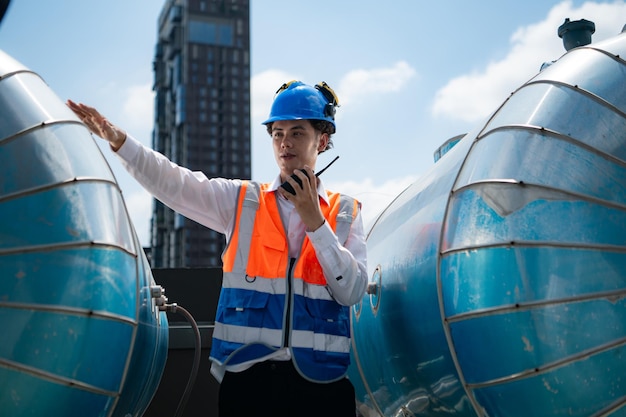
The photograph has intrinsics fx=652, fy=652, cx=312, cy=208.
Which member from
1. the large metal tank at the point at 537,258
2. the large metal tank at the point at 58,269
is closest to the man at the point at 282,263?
the large metal tank at the point at 58,269

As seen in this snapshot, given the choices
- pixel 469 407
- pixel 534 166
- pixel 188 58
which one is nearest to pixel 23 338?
pixel 469 407

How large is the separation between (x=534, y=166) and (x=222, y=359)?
1606mm

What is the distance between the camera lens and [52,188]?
8.68 ft

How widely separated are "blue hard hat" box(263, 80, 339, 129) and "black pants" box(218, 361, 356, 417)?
1.20 metres

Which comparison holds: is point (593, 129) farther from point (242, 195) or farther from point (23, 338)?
point (23, 338)

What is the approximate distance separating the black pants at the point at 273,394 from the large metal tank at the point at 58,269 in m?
0.47

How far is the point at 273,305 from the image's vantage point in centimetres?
300

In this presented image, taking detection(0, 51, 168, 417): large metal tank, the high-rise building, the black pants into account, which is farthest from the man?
the high-rise building

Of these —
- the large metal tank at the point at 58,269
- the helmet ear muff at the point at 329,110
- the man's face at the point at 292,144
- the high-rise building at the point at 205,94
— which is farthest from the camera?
the high-rise building at the point at 205,94

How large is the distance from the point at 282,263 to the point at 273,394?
0.60 m

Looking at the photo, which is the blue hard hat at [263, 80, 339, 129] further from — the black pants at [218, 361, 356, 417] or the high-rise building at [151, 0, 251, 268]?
the high-rise building at [151, 0, 251, 268]

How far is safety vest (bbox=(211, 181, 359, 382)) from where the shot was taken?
2918mm

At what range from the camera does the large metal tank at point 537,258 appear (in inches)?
101

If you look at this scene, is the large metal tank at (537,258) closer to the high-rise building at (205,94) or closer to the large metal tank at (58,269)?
the large metal tank at (58,269)
